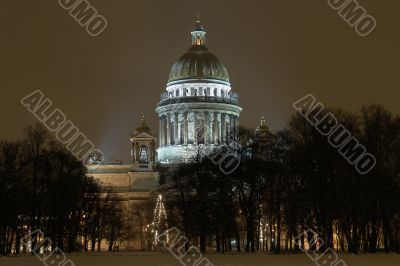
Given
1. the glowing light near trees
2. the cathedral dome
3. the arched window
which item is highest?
the cathedral dome

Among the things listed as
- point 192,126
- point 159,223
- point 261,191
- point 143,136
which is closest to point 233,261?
point 261,191

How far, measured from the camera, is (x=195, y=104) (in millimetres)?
174625

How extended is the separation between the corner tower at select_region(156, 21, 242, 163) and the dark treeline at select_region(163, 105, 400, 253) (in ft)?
247

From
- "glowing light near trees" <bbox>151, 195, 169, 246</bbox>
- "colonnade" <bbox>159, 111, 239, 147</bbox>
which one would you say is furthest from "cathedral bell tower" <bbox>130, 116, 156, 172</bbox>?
"glowing light near trees" <bbox>151, 195, 169, 246</bbox>

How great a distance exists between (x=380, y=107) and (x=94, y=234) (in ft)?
116

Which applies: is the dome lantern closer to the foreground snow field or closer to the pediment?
the pediment

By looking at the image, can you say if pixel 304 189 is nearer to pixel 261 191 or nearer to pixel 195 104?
pixel 261 191

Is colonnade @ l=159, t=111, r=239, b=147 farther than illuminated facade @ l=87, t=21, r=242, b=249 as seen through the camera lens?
Yes

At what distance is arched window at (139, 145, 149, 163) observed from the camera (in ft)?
538

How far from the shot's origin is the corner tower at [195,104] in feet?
567

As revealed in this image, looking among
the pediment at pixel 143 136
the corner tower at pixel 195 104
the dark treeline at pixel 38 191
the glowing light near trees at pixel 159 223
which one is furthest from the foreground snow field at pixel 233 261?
the corner tower at pixel 195 104

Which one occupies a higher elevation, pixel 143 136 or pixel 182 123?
pixel 182 123

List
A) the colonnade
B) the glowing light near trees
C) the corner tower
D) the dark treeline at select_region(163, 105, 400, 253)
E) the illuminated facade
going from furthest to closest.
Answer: the corner tower → the colonnade → the illuminated facade → the glowing light near trees → the dark treeline at select_region(163, 105, 400, 253)

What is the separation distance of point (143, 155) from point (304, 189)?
275ft
